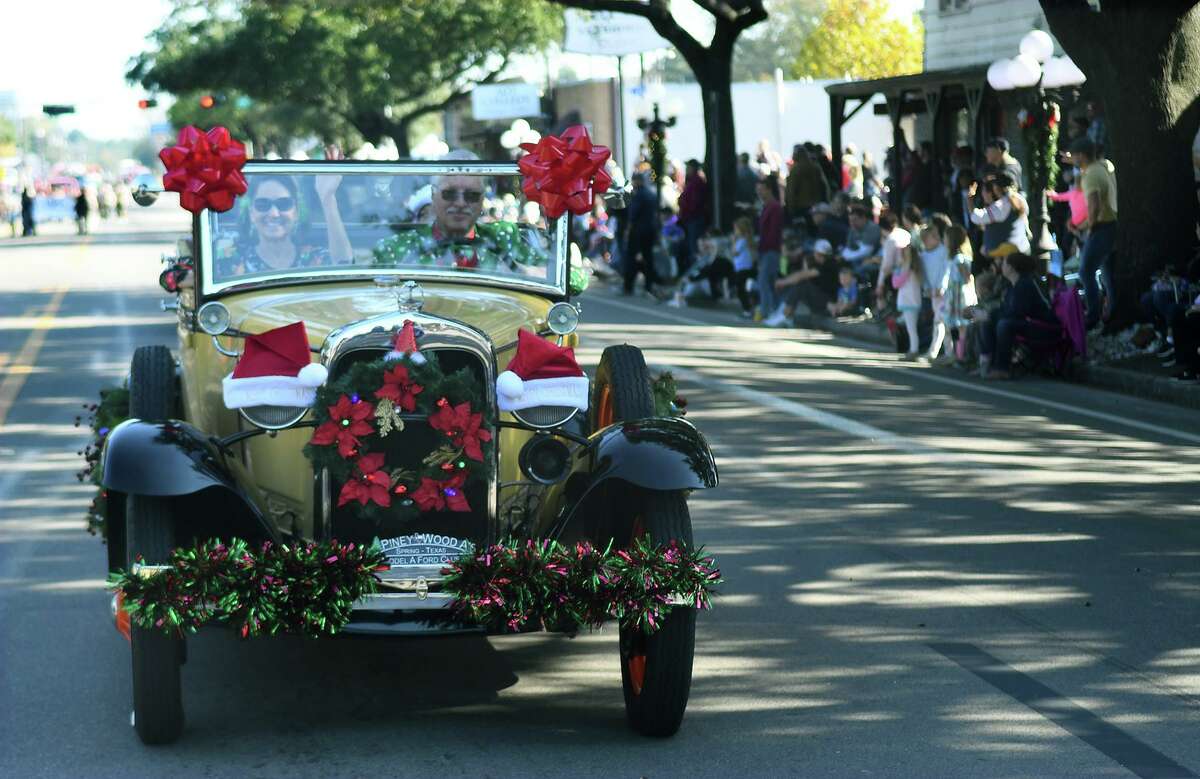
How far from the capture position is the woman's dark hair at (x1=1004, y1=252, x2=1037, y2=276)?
15117mm

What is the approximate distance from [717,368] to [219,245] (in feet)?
31.4

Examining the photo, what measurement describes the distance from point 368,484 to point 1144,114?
11872 mm

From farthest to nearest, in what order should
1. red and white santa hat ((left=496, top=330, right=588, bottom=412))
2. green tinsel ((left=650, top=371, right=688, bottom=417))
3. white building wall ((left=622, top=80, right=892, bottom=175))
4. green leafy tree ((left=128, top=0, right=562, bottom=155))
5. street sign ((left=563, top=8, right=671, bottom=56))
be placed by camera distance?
green leafy tree ((left=128, top=0, right=562, bottom=155)) < white building wall ((left=622, top=80, right=892, bottom=175)) < street sign ((left=563, top=8, right=671, bottom=56)) < green tinsel ((left=650, top=371, right=688, bottom=417)) < red and white santa hat ((left=496, top=330, right=588, bottom=412))

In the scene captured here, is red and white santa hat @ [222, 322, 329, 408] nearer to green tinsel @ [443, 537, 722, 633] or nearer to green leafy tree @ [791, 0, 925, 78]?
green tinsel @ [443, 537, 722, 633]

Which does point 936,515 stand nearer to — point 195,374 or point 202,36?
point 195,374

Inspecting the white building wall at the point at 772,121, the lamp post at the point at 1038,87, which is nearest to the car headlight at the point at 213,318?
the lamp post at the point at 1038,87

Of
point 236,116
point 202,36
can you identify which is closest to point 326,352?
point 202,36

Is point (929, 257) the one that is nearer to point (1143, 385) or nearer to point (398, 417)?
point (1143, 385)

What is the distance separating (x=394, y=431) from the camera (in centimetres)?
573

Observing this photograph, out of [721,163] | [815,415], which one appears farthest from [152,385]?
[721,163]

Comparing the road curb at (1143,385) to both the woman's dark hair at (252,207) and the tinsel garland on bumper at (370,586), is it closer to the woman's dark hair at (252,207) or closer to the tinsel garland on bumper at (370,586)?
the woman's dark hair at (252,207)

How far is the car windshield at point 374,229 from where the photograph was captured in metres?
7.21

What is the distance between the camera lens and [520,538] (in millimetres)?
6066

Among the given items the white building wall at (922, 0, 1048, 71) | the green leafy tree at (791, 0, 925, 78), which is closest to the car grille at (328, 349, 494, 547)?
the white building wall at (922, 0, 1048, 71)
